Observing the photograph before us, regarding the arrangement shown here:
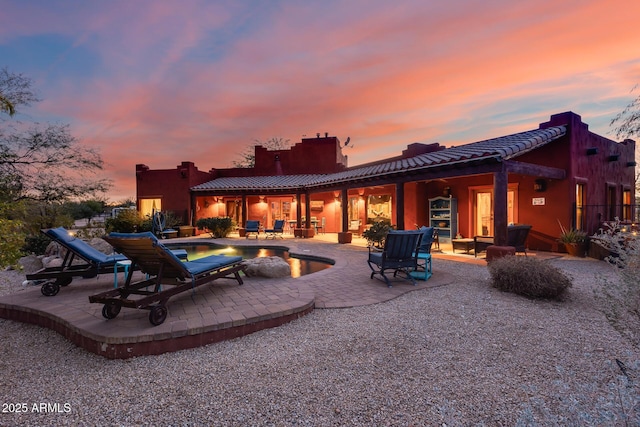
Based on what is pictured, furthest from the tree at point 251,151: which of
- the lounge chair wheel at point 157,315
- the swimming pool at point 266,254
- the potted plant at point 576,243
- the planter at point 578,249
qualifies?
the lounge chair wheel at point 157,315

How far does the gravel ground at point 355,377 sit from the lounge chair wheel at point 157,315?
1.27 ft

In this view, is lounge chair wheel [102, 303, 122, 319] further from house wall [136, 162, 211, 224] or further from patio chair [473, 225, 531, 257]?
house wall [136, 162, 211, 224]

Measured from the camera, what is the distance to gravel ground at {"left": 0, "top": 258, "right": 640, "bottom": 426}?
70.4 inches

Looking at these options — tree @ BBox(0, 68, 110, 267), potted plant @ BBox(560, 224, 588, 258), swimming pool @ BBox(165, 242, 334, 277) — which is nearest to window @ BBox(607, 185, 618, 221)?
potted plant @ BBox(560, 224, 588, 258)

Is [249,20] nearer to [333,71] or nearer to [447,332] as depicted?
[333,71]

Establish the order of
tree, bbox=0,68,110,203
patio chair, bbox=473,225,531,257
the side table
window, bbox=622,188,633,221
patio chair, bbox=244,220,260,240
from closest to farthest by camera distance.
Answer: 1. patio chair, bbox=473,225,531,257
2. the side table
3. tree, bbox=0,68,110,203
4. window, bbox=622,188,633,221
5. patio chair, bbox=244,220,260,240

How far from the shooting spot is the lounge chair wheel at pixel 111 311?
3055mm

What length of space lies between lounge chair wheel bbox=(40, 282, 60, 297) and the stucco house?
8.34 meters

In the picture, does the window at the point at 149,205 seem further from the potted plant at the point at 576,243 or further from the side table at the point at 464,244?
the potted plant at the point at 576,243

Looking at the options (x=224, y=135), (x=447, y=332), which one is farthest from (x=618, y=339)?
(x=224, y=135)

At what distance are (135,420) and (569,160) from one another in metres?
11.9

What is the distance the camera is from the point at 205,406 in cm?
189

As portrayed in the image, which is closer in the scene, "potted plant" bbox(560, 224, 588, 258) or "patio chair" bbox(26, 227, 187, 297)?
"patio chair" bbox(26, 227, 187, 297)

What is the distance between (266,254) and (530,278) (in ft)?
24.9
